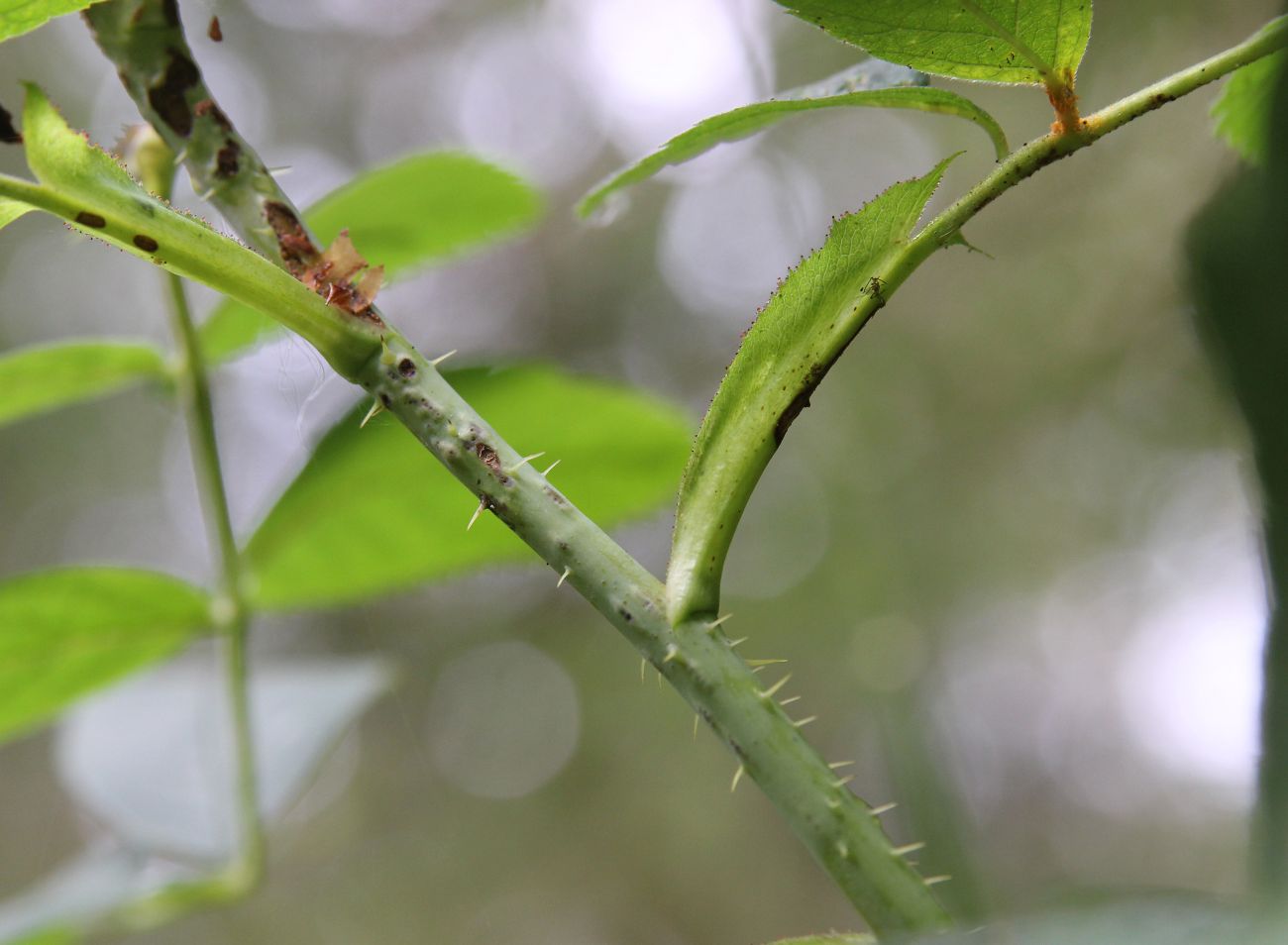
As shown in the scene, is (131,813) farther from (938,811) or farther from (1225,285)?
(1225,285)

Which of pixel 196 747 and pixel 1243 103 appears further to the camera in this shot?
pixel 196 747

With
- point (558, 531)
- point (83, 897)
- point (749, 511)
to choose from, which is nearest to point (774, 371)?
point (558, 531)

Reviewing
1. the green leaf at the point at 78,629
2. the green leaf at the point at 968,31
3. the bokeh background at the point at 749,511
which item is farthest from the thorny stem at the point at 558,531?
the bokeh background at the point at 749,511

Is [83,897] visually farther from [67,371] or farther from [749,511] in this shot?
[749,511]

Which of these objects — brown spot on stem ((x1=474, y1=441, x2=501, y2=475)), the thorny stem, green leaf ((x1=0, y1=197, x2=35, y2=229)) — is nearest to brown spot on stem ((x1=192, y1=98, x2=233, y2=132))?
the thorny stem

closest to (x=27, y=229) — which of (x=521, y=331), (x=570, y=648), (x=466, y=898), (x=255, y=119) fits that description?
(x=255, y=119)
